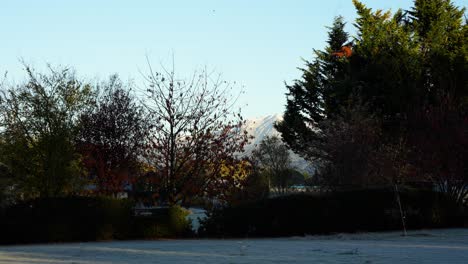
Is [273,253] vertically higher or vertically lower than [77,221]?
lower

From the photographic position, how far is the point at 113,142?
26578 millimetres

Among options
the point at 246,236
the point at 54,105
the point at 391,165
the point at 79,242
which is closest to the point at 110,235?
the point at 79,242

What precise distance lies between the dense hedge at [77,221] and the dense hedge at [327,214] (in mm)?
2012

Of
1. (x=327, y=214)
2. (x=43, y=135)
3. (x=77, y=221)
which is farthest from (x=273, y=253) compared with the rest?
(x=43, y=135)

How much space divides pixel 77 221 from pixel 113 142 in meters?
8.73

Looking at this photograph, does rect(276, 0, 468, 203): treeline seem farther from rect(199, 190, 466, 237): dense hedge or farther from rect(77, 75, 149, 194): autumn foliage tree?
rect(77, 75, 149, 194): autumn foliage tree

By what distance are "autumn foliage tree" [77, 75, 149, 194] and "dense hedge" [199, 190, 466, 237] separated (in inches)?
273

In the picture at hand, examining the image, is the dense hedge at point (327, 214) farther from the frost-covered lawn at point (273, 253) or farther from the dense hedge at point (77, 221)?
the frost-covered lawn at point (273, 253)

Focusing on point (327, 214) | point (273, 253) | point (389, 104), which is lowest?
point (273, 253)

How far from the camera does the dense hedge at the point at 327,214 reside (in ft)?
62.5

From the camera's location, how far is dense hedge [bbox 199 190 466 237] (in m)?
19.1

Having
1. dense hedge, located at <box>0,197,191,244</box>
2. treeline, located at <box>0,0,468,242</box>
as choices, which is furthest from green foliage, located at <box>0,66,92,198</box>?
dense hedge, located at <box>0,197,191,244</box>

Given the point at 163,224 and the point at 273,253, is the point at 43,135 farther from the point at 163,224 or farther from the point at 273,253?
the point at 273,253

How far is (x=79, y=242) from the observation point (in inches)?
702
